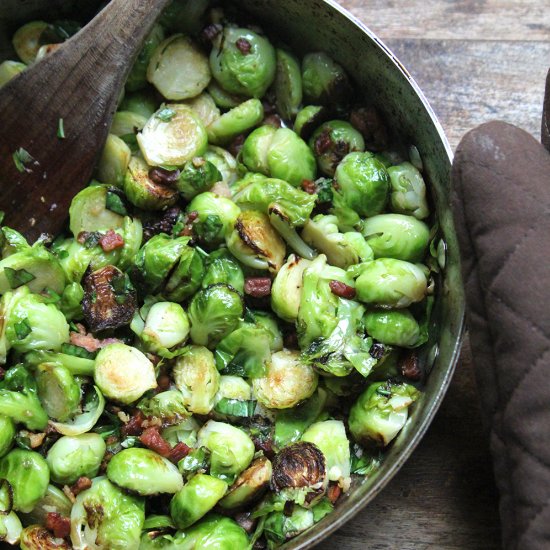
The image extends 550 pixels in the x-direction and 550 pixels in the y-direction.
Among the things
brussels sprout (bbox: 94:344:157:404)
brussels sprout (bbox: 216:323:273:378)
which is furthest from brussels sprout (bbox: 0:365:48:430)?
brussels sprout (bbox: 216:323:273:378)

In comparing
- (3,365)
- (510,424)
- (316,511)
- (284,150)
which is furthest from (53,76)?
(510,424)

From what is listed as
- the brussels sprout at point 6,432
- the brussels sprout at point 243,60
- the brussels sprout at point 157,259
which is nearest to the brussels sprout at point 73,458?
the brussels sprout at point 6,432

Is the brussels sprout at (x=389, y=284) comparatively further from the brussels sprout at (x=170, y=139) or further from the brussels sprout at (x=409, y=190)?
the brussels sprout at (x=170, y=139)

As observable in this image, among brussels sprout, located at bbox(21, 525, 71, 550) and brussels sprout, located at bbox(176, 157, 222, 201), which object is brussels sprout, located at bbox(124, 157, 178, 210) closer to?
brussels sprout, located at bbox(176, 157, 222, 201)

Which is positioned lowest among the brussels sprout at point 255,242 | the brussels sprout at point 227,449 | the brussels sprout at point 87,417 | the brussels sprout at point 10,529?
the brussels sprout at point 10,529

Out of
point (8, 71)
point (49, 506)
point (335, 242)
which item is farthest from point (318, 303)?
point (8, 71)
